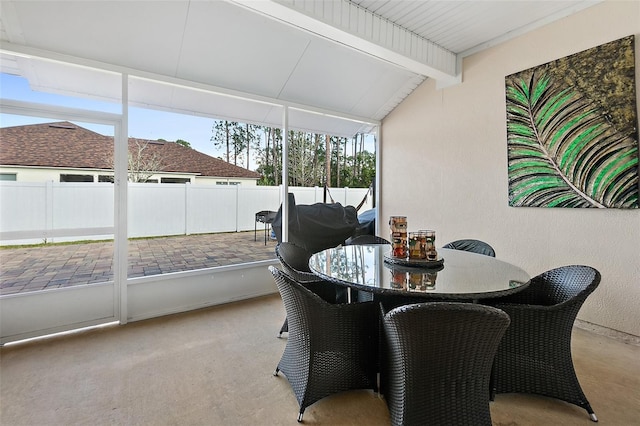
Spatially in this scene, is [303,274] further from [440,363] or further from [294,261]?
[440,363]

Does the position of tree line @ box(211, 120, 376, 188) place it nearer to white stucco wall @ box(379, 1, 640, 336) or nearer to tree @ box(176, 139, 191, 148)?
tree @ box(176, 139, 191, 148)

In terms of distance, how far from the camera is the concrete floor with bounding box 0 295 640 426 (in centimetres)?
180

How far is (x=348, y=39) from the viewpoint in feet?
9.82

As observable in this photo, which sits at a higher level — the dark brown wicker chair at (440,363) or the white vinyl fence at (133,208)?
the white vinyl fence at (133,208)

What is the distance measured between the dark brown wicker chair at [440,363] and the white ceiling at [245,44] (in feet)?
8.25

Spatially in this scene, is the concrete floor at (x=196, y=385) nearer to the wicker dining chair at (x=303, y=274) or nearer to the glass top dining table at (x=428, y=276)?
the wicker dining chair at (x=303, y=274)

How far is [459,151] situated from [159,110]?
3.60 m

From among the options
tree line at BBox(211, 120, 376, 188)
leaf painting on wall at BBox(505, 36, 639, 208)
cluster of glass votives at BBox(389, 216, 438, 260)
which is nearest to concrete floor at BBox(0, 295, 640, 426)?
cluster of glass votives at BBox(389, 216, 438, 260)

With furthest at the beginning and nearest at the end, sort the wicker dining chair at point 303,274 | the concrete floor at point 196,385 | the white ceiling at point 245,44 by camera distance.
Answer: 1. the white ceiling at point 245,44
2. the wicker dining chair at point 303,274
3. the concrete floor at point 196,385

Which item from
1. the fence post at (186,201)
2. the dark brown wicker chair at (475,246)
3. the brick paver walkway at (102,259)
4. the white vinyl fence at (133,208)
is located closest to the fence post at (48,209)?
the white vinyl fence at (133,208)

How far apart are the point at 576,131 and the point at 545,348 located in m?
2.23

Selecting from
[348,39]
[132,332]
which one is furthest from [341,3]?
[132,332]

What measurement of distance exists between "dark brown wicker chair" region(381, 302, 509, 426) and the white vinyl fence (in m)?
2.85

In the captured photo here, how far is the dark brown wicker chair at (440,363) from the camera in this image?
4.55 ft
